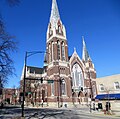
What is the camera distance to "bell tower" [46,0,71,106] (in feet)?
176

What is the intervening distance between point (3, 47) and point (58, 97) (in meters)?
34.2

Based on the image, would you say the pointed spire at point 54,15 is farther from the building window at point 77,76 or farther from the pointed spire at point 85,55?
the pointed spire at point 85,55

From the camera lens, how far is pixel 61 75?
5581 centimetres

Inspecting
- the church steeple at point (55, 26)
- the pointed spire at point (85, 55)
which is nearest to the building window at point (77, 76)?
the pointed spire at point (85, 55)

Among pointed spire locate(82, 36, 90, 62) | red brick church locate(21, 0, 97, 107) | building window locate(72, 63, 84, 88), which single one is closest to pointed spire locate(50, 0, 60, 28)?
red brick church locate(21, 0, 97, 107)

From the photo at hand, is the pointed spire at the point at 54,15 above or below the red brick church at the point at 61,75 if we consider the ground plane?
above

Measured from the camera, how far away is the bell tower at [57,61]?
53688mm

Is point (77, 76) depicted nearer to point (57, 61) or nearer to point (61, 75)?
point (61, 75)

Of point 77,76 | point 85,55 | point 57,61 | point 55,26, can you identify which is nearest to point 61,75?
point 57,61

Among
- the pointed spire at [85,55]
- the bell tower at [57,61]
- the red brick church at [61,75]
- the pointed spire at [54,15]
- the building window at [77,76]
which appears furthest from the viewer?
the pointed spire at [85,55]

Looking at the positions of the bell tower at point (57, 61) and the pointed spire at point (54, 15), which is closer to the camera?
the bell tower at point (57, 61)

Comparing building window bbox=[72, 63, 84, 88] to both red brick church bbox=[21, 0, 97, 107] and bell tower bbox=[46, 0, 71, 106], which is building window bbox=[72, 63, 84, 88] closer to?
red brick church bbox=[21, 0, 97, 107]

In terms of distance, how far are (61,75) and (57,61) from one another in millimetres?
5100

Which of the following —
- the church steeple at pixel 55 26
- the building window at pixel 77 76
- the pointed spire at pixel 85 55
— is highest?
the church steeple at pixel 55 26
